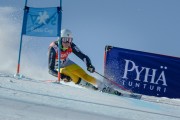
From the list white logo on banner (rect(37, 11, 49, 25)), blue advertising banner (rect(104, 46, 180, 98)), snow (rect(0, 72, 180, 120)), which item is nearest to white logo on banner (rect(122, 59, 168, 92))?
blue advertising banner (rect(104, 46, 180, 98))

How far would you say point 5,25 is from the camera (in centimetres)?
1680

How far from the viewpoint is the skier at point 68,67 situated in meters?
8.53

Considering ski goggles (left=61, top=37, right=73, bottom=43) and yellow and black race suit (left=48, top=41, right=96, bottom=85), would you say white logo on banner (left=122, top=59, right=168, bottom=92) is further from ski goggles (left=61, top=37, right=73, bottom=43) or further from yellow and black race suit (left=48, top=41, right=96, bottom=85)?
ski goggles (left=61, top=37, right=73, bottom=43)

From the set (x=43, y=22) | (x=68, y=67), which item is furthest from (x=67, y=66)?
(x=43, y=22)

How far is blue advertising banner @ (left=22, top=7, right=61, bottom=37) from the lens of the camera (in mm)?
8102

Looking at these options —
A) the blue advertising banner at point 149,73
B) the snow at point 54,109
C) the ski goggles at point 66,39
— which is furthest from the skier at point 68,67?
the snow at point 54,109

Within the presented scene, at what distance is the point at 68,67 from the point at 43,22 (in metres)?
1.32

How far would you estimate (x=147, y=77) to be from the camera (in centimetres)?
978

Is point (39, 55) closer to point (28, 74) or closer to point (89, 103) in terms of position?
point (28, 74)

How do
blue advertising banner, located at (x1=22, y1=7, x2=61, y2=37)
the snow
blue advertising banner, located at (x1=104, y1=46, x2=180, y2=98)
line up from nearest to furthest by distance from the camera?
the snow
blue advertising banner, located at (x1=22, y1=7, x2=61, y2=37)
blue advertising banner, located at (x1=104, y1=46, x2=180, y2=98)

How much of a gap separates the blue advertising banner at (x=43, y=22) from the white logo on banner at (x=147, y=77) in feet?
8.24

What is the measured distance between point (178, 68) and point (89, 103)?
5702mm

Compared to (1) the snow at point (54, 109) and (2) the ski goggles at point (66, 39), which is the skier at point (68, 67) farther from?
(1) the snow at point (54, 109)

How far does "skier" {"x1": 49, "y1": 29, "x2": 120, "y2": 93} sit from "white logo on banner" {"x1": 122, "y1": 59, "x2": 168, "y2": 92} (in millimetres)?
1327
